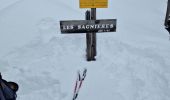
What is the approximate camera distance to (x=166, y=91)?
753cm

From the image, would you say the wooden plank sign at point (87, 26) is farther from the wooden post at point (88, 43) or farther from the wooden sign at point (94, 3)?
the wooden sign at point (94, 3)

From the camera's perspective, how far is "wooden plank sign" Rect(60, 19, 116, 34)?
7.57 m

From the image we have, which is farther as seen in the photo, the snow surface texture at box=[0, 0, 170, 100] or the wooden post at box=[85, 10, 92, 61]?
the wooden post at box=[85, 10, 92, 61]

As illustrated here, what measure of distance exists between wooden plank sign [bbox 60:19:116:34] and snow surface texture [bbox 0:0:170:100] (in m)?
0.91

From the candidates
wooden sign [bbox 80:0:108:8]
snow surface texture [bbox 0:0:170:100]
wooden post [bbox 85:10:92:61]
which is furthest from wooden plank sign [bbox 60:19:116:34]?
snow surface texture [bbox 0:0:170:100]

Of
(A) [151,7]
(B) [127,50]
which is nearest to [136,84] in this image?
(B) [127,50]

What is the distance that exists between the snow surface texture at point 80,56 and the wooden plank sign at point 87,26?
2.97 ft

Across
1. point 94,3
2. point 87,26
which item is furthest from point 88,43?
point 94,3

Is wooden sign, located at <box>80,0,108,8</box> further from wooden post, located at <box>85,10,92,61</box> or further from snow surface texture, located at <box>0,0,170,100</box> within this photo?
snow surface texture, located at <box>0,0,170,100</box>

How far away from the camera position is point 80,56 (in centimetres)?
835

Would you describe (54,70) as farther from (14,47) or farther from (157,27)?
(157,27)

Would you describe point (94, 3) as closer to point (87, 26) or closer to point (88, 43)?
point (87, 26)

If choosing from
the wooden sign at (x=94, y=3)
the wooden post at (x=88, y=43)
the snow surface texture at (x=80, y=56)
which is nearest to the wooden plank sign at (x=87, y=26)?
the wooden post at (x=88, y=43)

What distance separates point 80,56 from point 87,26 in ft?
3.33
